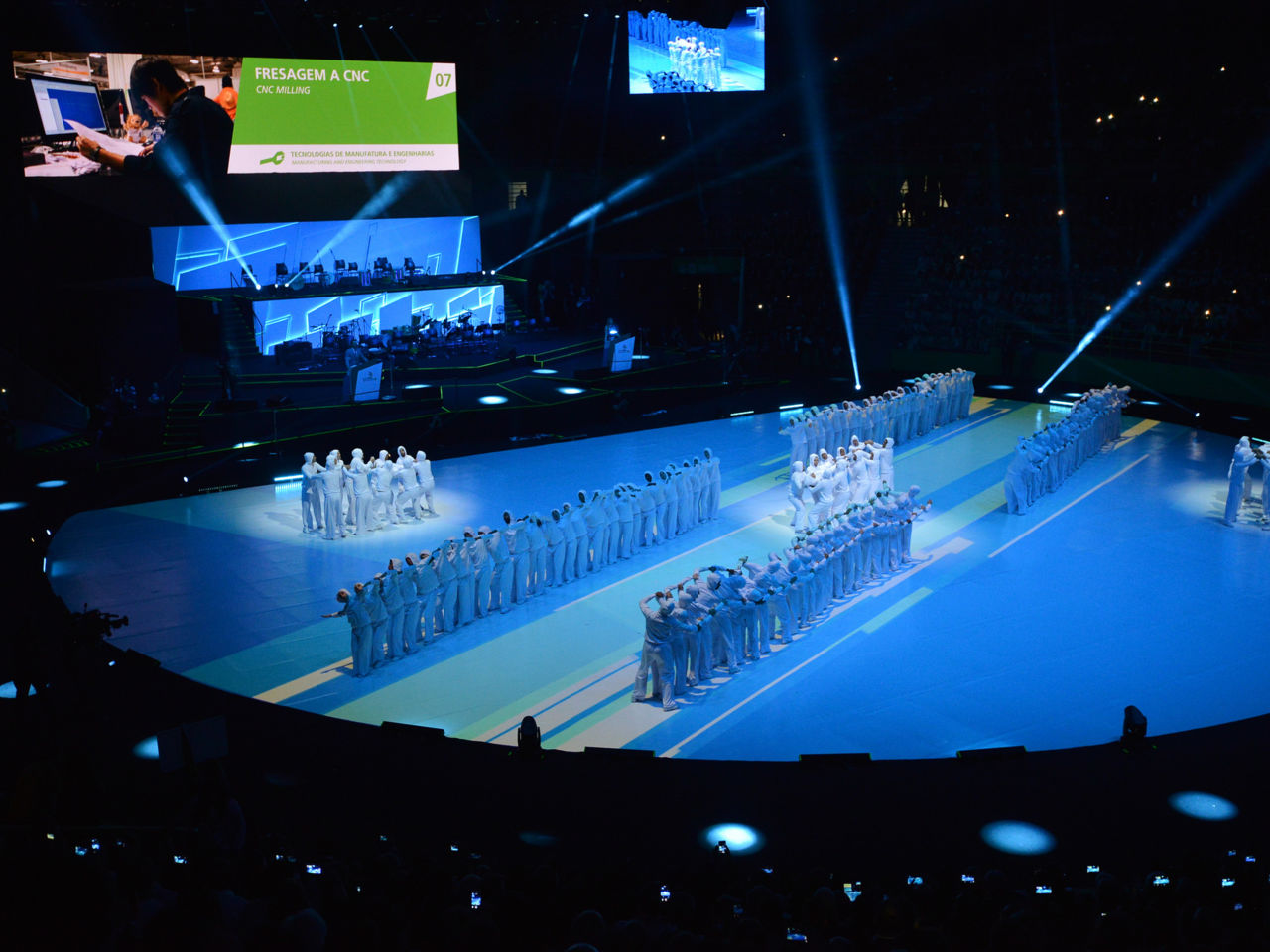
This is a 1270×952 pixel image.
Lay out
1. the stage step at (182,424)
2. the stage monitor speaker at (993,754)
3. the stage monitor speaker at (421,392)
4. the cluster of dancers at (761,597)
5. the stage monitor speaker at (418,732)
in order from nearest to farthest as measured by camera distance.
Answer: the stage monitor speaker at (993,754)
the stage monitor speaker at (418,732)
the cluster of dancers at (761,597)
the stage step at (182,424)
the stage monitor speaker at (421,392)

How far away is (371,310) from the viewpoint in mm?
28188

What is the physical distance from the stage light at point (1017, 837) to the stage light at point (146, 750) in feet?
22.0

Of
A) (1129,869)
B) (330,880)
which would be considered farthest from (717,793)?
(330,880)

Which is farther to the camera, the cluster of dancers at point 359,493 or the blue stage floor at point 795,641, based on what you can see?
the cluster of dancers at point 359,493

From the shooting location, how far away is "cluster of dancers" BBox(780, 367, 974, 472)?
1973 cm

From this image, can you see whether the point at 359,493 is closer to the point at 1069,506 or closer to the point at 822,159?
the point at 1069,506

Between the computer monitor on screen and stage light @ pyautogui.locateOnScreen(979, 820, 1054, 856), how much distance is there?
24979mm

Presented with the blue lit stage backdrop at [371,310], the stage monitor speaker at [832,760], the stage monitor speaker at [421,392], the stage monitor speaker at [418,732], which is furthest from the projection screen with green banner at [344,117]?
the stage monitor speaker at [832,760]

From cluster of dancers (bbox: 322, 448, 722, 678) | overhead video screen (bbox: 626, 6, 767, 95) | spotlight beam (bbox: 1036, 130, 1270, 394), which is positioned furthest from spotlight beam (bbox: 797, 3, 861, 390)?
cluster of dancers (bbox: 322, 448, 722, 678)

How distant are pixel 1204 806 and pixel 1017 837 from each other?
1.54 meters

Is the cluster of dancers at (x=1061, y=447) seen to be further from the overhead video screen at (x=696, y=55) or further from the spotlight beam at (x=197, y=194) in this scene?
the spotlight beam at (x=197, y=194)

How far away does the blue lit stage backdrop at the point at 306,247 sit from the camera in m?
27.0

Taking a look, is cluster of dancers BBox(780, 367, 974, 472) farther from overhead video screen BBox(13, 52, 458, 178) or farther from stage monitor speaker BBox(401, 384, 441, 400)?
overhead video screen BBox(13, 52, 458, 178)

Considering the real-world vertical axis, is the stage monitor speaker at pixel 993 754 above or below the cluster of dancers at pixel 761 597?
below
